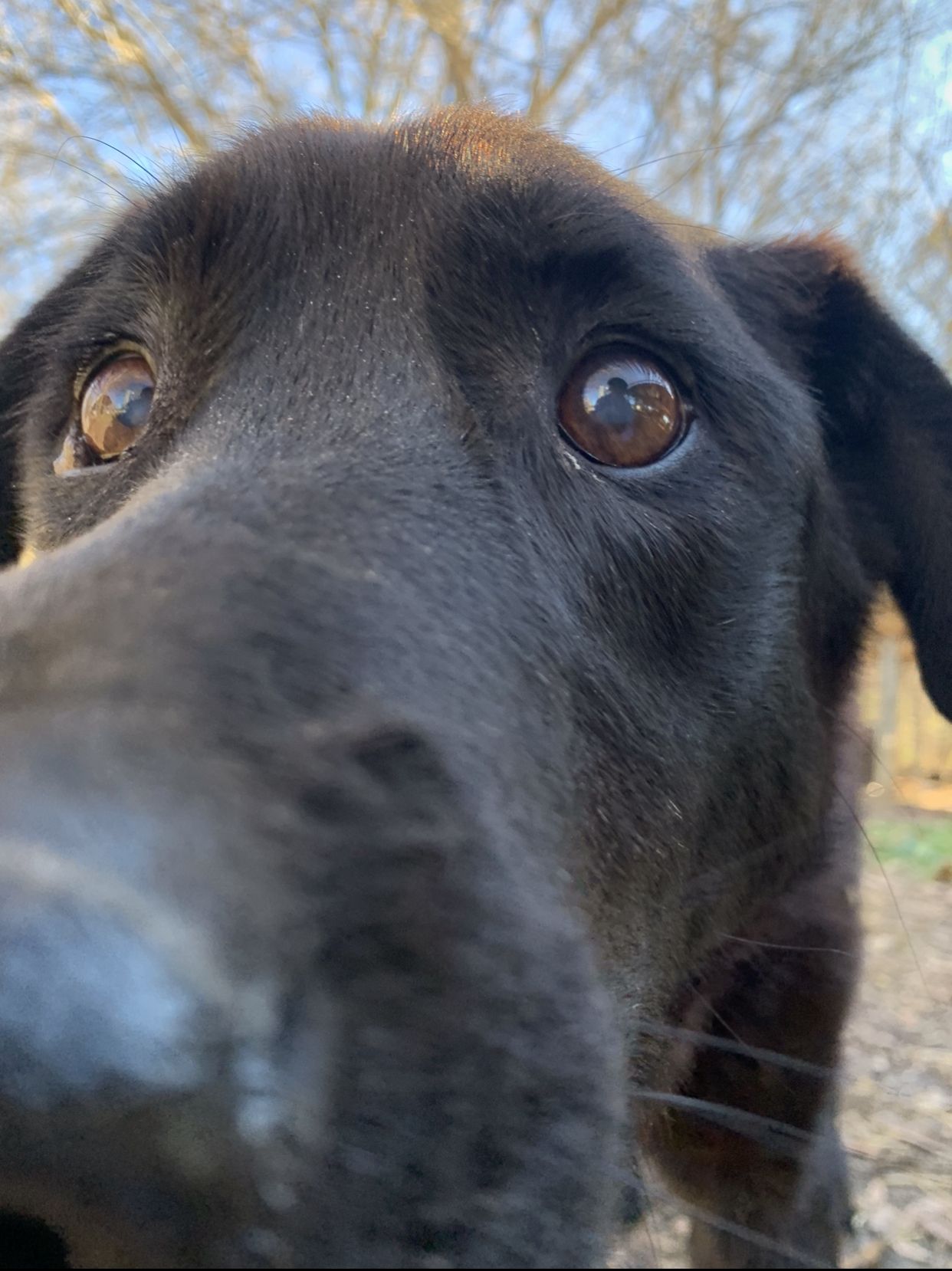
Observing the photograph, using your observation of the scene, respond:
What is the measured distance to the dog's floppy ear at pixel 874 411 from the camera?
1.98 m

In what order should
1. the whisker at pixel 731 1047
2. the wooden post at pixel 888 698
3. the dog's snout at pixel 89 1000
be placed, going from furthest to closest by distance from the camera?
the wooden post at pixel 888 698 < the whisker at pixel 731 1047 < the dog's snout at pixel 89 1000

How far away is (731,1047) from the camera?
4.70 feet

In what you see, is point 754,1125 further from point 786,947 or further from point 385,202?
point 385,202

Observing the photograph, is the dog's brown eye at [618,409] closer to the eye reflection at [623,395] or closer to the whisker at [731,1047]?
the eye reflection at [623,395]

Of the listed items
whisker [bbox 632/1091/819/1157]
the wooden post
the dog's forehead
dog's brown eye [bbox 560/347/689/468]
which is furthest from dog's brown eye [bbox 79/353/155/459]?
the wooden post

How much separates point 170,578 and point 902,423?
5.68 ft

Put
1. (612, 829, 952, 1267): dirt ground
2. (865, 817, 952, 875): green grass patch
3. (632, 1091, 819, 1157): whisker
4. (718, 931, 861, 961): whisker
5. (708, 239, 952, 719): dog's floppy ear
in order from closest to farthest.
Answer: (632, 1091, 819, 1157): whisker → (718, 931, 861, 961): whisker → (708, 239, 952, 719): dog's floppy ear → (612, 829, 952, 1267): dirt ground → (865, 817, 952, 875): green grass patch

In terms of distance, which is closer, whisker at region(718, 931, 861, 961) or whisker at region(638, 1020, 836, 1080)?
whisker at region(638, 1020, 836, 1080)

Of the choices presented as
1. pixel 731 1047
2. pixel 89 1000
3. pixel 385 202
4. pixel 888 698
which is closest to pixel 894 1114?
pixel 731 1047

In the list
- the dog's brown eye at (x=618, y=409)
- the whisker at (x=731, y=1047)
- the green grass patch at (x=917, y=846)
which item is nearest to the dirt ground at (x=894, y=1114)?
the whisker at (x=731, y=1047)

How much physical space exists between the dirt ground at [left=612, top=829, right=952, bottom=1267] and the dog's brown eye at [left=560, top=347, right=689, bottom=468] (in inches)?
42.5

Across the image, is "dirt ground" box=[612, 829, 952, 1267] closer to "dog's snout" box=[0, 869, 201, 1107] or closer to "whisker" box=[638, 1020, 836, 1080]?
"whisker" box=[638, 1020, 836, 1080]

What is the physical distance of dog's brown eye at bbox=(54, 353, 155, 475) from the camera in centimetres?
→ 160

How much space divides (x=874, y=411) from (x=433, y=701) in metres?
1.60
